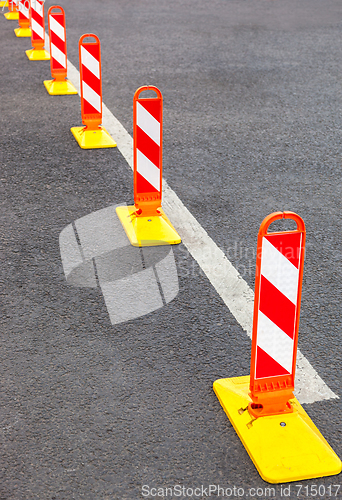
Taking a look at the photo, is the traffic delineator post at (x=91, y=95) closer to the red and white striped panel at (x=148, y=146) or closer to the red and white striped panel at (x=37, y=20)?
the red and white striped panel at (x=148, y=146)

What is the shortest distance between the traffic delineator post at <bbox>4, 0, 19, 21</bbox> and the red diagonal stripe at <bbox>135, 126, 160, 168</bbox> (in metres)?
10.9

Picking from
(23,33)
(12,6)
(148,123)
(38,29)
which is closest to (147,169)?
(148,123)

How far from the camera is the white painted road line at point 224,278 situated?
352 cm

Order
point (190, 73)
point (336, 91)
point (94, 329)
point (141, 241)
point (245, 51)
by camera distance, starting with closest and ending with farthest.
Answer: point (94, 329) < point (141, 241) < point (336, 91) < point (190, 73) < point (245, 51)

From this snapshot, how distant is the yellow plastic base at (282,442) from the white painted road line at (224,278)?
7.8 inches

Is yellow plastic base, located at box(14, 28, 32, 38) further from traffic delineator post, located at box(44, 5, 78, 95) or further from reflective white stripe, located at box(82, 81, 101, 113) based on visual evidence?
reflective white stripe, located at box(82, 81, 101, 113)

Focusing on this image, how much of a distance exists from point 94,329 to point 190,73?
22.3 feet

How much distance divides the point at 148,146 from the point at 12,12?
11.4m

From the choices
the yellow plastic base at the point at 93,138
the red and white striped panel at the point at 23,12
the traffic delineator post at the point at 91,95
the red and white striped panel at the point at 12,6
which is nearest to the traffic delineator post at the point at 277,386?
the yellow plastic base at the point at 93,138

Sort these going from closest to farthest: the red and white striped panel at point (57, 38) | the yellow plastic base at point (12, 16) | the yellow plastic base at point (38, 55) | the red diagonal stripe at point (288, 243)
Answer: the red diagonal stripe at point (288, 243) → the red and white striped panel at point (57, 38) → the yellow plastic base at point (38, 55) → the yellow plastic base at point (12, 16)

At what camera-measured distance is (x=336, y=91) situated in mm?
9141

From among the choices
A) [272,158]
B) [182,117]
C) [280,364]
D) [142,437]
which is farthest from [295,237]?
[182,117]

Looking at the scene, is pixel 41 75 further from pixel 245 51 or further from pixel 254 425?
pixel 254 425

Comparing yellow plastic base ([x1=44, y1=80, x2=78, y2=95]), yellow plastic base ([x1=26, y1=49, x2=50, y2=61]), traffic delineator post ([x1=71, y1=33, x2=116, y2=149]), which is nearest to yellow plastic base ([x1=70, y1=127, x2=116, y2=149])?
traffic delineator post ([x1=71, y1=33, x2=116, y2=149])
